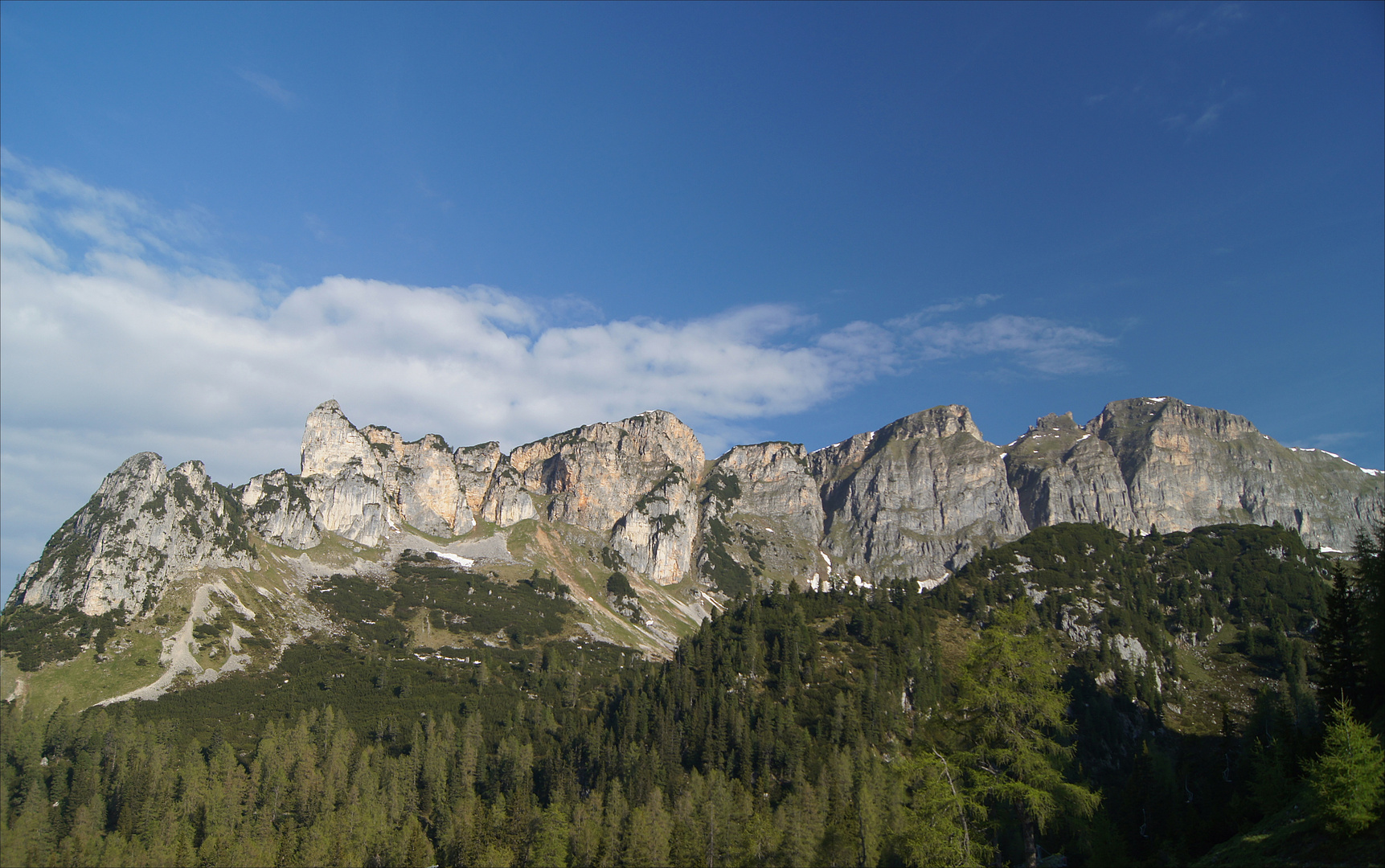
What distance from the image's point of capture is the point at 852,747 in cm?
11638

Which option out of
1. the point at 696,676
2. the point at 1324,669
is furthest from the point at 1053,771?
the point at 696,676

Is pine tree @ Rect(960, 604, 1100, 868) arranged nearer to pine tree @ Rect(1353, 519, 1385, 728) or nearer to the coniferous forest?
the coniferous forest

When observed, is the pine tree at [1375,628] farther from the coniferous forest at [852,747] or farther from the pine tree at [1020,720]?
the pine tree at [1020,720]

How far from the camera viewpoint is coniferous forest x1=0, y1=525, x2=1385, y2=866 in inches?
1184

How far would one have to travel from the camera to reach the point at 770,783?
372 feet

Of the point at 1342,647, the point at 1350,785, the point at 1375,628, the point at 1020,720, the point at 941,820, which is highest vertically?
the point at 1375,628

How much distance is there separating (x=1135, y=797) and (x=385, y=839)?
88.9 meters

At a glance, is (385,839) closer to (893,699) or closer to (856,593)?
(893,699)

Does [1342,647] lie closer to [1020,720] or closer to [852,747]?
[1020,720]

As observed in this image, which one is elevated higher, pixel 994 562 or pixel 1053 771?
pixel 994 562

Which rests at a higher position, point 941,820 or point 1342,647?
point 1342,647

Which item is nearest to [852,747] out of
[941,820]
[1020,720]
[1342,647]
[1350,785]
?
[1342,647]

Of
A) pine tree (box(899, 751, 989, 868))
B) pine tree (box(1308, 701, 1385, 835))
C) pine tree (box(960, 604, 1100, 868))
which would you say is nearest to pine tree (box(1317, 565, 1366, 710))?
pine tree (box(1308, 701, 1385, 835))

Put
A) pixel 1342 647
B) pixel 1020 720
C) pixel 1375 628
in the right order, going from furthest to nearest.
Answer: pixel 1342 647, pixel 1375 628, pixel 1020 720
